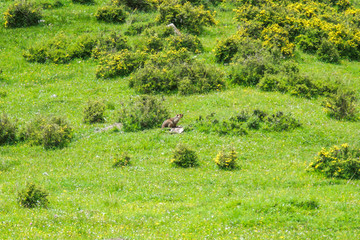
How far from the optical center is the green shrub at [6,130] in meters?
20.2

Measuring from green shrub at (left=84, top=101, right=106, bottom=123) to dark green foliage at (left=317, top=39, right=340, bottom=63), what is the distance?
60.6 feet

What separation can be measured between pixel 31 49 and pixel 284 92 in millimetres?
19655

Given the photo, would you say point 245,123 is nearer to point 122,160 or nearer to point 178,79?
point 122,160

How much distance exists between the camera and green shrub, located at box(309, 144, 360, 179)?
15359 millimetres

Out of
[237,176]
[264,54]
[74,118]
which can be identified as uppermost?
[264,54]

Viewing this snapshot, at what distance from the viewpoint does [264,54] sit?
2852 cm

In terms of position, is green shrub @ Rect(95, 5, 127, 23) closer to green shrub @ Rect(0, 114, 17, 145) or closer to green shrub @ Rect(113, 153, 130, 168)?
green shrub @ Rect(0, 114, 17, 145)

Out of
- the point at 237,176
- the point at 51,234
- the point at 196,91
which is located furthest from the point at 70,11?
the point at 51,234

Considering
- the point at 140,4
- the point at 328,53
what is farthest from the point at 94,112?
the point at 140,4

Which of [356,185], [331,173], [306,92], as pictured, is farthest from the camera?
[306,92]

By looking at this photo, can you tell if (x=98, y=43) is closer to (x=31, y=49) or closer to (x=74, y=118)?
(x=31, y=49)

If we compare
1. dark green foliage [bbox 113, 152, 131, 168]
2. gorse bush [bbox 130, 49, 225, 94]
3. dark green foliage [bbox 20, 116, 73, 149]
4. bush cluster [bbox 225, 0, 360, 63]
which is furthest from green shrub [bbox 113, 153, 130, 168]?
bush cluster [bbox 225, 0, 360, 63]

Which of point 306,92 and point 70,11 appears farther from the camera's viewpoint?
point 70,11

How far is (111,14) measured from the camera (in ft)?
120
